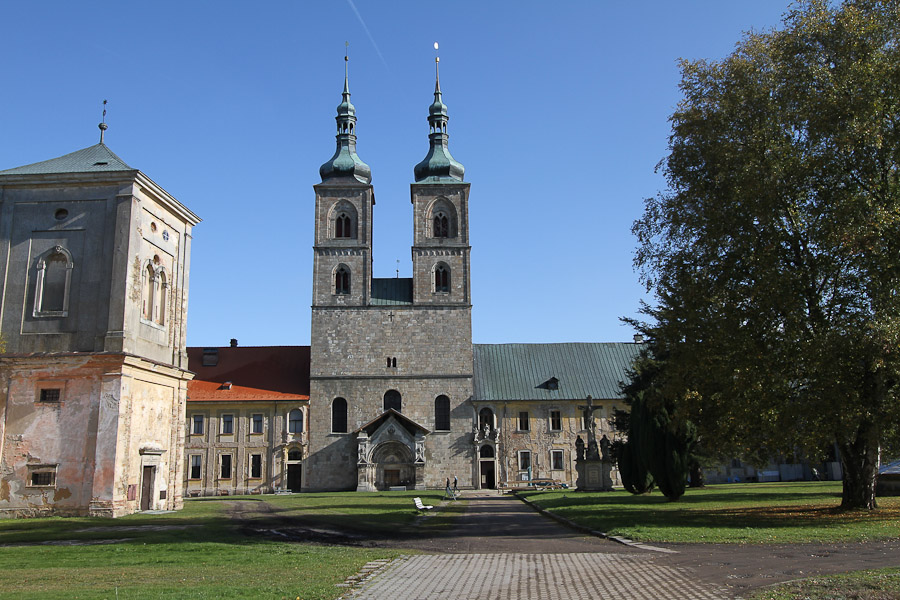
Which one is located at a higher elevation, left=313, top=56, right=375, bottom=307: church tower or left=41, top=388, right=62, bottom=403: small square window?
left=313, top=56, right=375, bottom=307: church tower

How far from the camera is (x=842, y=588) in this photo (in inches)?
364

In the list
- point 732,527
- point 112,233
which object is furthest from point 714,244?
point 112,233

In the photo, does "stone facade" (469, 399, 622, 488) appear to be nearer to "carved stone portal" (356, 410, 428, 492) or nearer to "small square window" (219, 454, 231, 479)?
"carved stone portal" (356, 410, 428, 492)

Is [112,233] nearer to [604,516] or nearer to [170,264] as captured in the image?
[170,264]

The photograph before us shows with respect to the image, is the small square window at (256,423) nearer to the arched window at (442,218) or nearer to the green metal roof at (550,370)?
the green metal roof at (550,370)

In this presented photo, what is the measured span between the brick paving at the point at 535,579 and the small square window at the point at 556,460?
3914 centimetres

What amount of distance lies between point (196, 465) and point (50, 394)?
2664 centimetres

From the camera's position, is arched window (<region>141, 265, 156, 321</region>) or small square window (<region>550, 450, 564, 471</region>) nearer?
arched window (<region>141, 265, 156, 321</region>)

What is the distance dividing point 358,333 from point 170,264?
2214 cm

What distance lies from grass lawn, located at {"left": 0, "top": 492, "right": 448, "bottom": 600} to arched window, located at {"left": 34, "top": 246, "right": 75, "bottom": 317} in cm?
703

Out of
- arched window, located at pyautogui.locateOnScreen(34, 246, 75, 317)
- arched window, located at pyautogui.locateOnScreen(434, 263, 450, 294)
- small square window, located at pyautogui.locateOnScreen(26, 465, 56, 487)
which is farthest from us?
arched window, located at pyautogui.locateOnScreen(434, 263, 450, 294)

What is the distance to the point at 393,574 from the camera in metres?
11.6

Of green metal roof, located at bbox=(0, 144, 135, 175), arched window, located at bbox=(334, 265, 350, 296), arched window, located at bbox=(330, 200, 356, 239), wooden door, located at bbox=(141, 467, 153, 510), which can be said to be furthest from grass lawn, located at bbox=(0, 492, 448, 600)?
arched window, located at bbox=(330, 200, 356, 239)

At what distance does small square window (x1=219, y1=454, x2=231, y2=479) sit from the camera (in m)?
50.6
